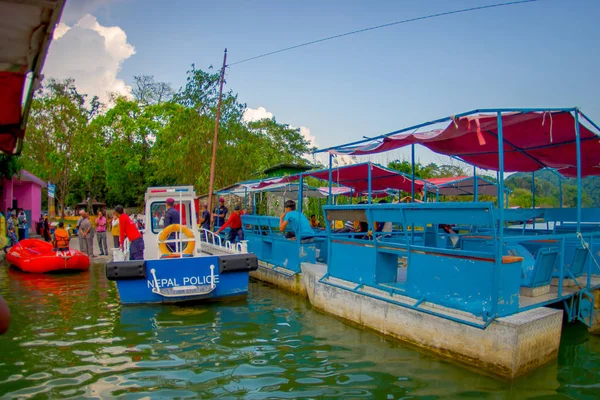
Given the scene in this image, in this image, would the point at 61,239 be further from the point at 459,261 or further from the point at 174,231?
the point at 459,261

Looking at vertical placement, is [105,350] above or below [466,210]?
below

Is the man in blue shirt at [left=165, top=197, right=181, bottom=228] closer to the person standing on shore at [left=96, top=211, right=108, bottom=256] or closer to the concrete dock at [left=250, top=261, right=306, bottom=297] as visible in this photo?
the concrete dock at [left=250, top=261, right=306, bottom=297]

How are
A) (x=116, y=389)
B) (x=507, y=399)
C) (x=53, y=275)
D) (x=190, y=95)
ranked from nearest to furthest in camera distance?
(x=507, y=399) → (x=116, y=389) → (x=53, y=275) → (x=190, y=95)

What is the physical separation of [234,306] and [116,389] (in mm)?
4169

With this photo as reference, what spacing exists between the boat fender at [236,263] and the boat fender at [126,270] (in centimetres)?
143

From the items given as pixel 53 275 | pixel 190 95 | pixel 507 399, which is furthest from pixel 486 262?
pixel 190 95

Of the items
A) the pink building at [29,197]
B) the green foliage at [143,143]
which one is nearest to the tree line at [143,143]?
the green foliage at [143,143]

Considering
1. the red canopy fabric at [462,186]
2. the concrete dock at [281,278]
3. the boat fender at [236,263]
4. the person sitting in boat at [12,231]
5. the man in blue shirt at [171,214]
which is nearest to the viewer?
the boat fender at [236,263]

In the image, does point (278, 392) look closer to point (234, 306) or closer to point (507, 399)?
point (507, 399)

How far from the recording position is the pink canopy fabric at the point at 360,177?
40.2 feet

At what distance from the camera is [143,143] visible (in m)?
44.9

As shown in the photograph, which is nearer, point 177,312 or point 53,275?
point 177,312

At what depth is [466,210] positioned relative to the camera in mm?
5520

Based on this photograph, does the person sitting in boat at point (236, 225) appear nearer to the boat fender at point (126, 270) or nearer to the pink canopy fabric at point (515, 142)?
the boat fender at point (126, 270)
